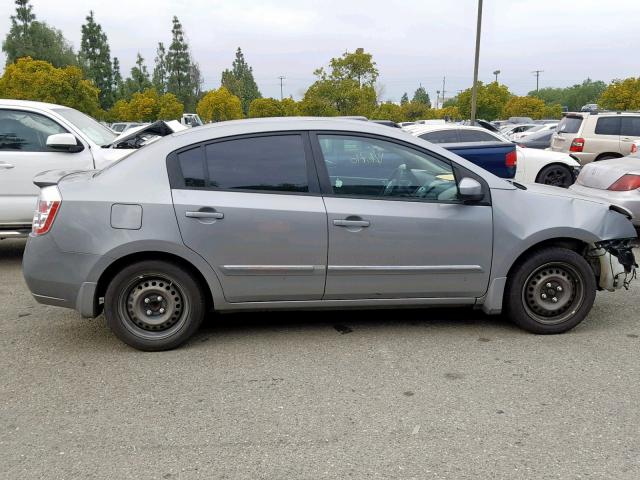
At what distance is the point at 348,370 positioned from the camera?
12.8 feet

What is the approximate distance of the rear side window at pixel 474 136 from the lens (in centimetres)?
1171

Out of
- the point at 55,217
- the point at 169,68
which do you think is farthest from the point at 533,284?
the point at 169,68

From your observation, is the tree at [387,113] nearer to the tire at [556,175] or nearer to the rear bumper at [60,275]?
the tire at [556,175]

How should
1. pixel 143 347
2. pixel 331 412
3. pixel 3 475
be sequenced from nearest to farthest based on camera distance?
1. pixel 3 475
2. pixel 331 412
3. pixel 143 347

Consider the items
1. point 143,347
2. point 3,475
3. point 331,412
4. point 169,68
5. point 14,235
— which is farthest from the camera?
point 169,68

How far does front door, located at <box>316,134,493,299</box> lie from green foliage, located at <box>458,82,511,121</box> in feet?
133

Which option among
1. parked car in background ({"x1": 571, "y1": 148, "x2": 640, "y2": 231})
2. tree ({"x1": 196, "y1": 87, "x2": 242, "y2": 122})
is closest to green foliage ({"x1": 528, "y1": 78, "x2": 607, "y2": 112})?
tree ({"x1": 196, "y1": 87, "x2": 242, "y2": 122})

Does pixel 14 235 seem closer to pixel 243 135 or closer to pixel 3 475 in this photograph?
pixel 243 135

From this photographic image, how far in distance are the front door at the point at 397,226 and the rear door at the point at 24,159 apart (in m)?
3.85

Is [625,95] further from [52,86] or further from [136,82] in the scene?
[136,82]

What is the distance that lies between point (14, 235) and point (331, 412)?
4872mm

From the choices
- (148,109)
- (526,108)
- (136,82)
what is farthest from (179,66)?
(526,108)

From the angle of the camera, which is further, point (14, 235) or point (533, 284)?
point (14, 235)

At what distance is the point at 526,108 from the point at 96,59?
45.9 metres
